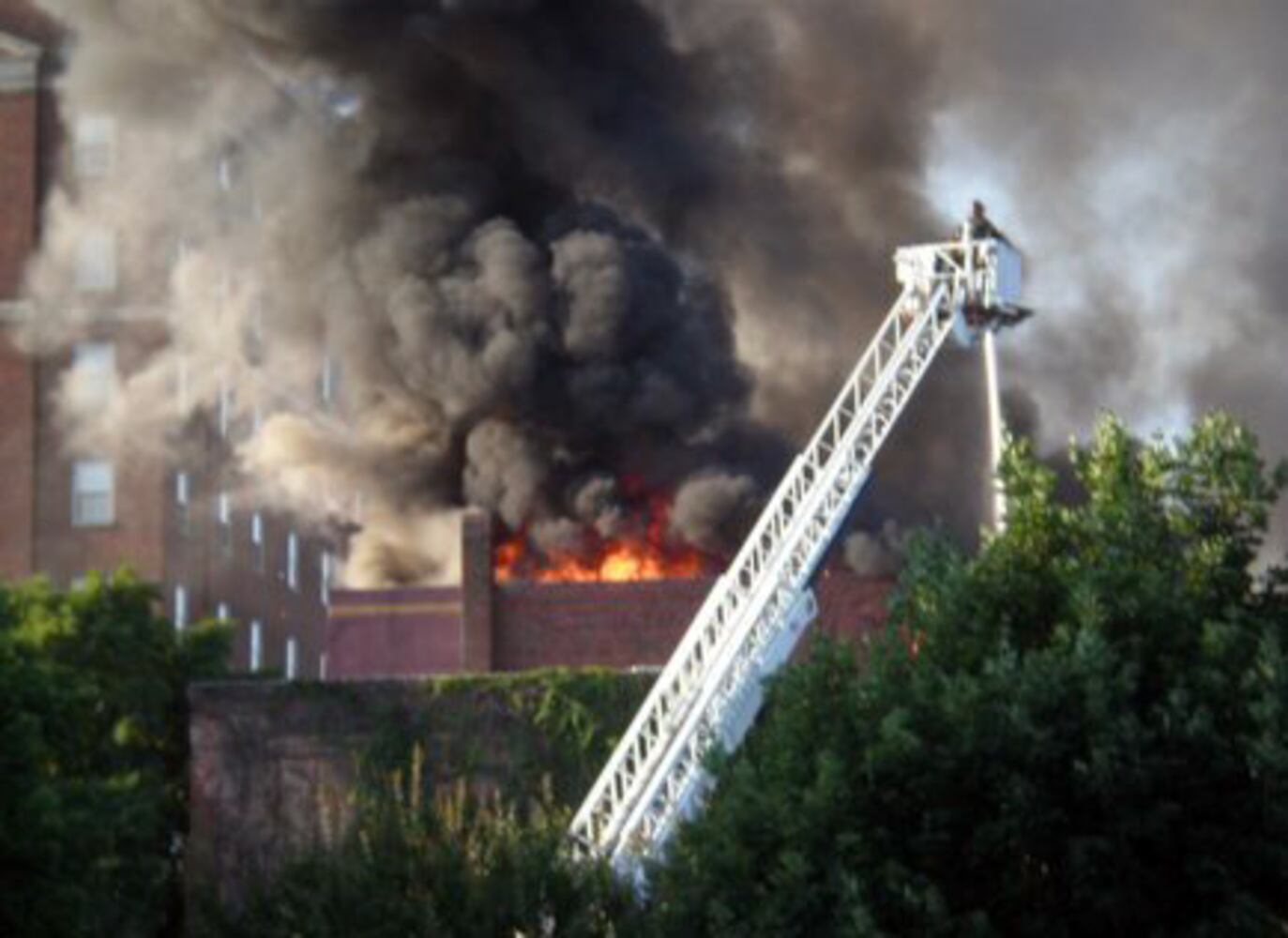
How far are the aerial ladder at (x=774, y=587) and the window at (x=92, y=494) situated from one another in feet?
85.5

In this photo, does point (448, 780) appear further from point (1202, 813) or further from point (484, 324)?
point (1202, 813)

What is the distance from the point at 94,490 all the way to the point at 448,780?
23.9 m

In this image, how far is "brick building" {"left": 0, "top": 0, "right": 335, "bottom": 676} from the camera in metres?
64.4

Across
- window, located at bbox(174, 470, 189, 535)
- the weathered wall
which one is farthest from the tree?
window, located at bbox(174, 470, 189, 535)

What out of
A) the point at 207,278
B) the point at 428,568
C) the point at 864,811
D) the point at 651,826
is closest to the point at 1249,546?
the point at 864,811

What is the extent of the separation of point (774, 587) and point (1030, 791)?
1265cm

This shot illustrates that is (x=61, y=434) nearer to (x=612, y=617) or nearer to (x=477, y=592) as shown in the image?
(x=477, y=592)

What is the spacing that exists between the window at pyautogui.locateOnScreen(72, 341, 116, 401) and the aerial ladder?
2684 centimetres

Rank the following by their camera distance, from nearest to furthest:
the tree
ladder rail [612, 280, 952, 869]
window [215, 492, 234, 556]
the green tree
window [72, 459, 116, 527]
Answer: the tree, ladder rail [612, 280, 952, 869], the green tree, window [72, 459, 116, 527], window [215, 492, 234, 556]

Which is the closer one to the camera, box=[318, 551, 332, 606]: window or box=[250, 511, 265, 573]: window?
box=[250, 511, 265, 573]: window

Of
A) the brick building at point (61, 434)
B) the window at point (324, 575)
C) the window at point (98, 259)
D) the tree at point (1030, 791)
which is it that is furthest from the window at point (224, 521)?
the tree at point (1030, 791)

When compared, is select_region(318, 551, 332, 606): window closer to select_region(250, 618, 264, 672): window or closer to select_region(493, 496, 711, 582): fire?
select_region(250, 618, 264, 672): window

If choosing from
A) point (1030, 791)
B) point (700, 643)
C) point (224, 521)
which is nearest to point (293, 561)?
point (224, 521)

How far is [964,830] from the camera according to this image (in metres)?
25.0
